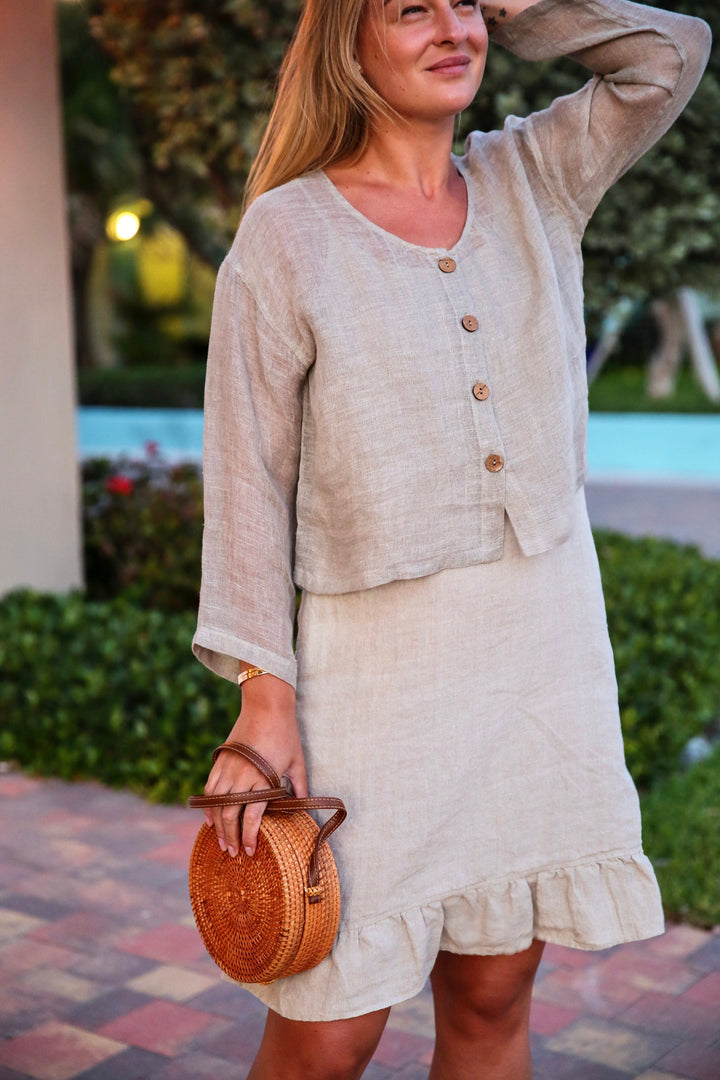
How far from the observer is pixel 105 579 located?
641 cm

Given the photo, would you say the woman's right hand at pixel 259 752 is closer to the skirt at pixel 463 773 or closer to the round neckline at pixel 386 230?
the skirt at pixel 463 773

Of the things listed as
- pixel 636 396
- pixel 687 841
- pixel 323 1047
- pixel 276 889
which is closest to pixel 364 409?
pixel 276 889

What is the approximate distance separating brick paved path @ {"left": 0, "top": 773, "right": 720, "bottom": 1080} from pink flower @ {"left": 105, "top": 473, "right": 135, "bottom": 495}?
2.86 m

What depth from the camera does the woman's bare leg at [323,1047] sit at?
1715 millimetres

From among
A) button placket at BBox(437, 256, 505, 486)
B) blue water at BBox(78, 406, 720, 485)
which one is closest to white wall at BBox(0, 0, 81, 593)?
button placket at BBox(437, 256, 505, 486)

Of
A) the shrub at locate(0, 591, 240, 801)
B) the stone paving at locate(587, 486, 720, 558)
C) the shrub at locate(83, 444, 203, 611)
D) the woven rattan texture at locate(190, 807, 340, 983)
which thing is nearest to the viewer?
the woven rattan texture at locate(190, 807, 340, 983)

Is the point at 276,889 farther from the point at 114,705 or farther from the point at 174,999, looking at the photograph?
the point at 114,705

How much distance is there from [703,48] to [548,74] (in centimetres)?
239

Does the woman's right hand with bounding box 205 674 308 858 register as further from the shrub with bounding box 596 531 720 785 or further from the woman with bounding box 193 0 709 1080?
the shrub with bounding box 596 531 720 785

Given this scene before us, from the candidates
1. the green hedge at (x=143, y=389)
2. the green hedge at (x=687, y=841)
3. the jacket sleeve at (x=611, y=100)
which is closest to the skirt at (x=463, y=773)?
the jacket sleeve at (x=611, y=100)

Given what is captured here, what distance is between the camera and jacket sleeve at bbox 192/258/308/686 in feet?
5.52

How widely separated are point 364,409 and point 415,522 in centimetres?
16

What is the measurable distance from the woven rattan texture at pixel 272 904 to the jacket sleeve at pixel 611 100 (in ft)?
3.16

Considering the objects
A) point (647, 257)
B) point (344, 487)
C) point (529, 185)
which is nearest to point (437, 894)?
point (344, 487)
